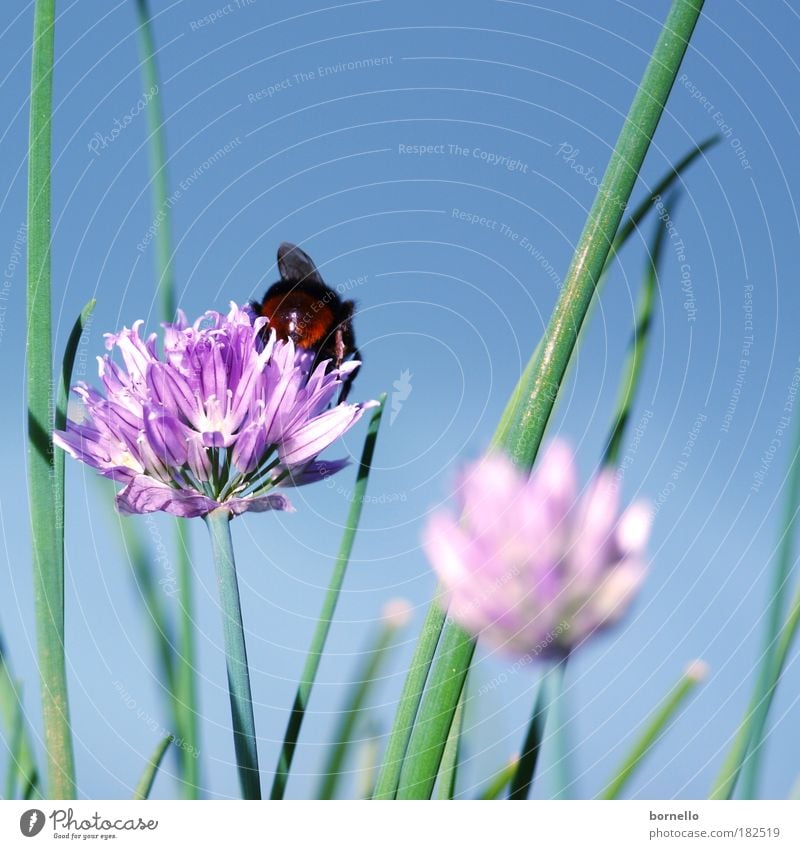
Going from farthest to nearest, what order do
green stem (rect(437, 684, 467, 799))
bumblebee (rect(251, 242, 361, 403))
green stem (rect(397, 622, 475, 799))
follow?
bumblebee (rect(251, 242, 361, 403))
green stem (rect(437, 684, 467, 799))
green stem (rect(397, 622, 475, 799))

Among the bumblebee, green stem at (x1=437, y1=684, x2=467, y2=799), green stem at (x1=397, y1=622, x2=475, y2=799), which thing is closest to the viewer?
green stem at (x1=397, y1=622, x2=475, y2=799)

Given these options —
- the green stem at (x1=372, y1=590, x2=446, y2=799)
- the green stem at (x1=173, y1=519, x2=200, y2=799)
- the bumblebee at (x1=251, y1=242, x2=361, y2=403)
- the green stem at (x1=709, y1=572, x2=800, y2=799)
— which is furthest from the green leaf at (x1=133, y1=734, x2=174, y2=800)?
the green stem at (x1=709, y1=572, x2=800, y2=799)

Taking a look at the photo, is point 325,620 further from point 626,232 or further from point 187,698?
point 626,232

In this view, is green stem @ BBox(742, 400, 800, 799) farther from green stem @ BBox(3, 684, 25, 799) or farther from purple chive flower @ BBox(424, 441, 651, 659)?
green stem @ BBox(3, 684, 25, 799)

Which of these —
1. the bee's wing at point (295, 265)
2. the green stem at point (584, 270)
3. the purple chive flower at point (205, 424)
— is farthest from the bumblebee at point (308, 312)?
the green stem at point (584, 270)
